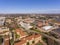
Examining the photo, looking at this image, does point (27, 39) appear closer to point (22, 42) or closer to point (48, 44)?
point (22, 42)

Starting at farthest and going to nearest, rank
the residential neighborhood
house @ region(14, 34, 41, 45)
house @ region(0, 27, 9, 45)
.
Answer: house @ region(14, 34, 41, 45) → the residential neighborhood → house @ region(0, 27, 9, 45)

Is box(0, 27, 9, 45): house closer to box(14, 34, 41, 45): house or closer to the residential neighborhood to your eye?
the residential neighborhood

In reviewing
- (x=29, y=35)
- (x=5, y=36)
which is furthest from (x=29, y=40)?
(x=5, y=36)

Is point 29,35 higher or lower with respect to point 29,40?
higher

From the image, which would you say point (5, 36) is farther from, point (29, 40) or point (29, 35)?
point (29, 35)

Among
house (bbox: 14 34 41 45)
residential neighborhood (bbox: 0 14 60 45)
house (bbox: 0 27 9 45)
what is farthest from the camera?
house (bbox: 14 34 41 45)

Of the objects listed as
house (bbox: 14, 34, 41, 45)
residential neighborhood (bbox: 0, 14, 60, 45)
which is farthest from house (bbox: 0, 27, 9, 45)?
house (bbox: 14, 34, 41, 45)

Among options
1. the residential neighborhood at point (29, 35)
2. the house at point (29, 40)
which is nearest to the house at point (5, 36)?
the residential neighborhood at point (29, 35)

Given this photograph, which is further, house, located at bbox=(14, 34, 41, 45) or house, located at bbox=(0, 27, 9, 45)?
house, located at bbox=(14, 34, 41, 45)

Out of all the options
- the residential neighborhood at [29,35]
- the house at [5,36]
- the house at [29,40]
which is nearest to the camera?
the house at [5,36]

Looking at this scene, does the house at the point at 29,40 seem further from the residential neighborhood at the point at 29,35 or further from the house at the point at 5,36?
the house at the point at 5,36

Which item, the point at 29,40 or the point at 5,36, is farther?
the point at 29,40
